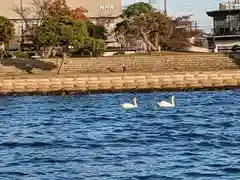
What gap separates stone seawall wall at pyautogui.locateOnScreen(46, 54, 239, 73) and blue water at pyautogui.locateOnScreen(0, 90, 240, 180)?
2076cm

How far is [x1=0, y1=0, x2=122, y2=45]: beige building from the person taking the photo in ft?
297

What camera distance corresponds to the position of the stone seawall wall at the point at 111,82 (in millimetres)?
50406

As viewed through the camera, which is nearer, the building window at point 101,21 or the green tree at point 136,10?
the green tree at point 136,10

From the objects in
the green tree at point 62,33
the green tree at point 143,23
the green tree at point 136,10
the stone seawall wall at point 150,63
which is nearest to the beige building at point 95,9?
the green tree at point 143,23

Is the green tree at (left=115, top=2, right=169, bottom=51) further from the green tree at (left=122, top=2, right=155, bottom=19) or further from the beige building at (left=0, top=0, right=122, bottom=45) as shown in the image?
the beige building at (left=0, top=0, right=122, bottom=45)

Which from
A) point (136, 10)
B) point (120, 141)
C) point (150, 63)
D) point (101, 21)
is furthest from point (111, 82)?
point (101, 21)

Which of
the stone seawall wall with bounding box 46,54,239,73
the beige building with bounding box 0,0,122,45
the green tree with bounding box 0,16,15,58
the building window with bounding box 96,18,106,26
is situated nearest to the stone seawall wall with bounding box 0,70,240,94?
the stone seawall wall with bounding box 46,54,239,73

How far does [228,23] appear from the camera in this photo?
83750 millimetres

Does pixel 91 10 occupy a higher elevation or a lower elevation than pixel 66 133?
higher

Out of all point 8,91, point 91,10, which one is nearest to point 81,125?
point 8,91

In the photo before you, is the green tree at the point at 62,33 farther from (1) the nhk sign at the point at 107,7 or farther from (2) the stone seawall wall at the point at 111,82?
(1) the nhk sign at the point at 107,7

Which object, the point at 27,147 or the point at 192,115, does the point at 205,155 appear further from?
the point at 192,115

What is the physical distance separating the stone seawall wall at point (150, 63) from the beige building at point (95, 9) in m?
27.9

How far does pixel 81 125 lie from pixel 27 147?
23.2 feet
